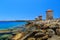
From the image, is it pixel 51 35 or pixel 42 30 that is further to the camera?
pixel 42 30

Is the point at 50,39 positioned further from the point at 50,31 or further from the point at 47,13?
the point at 47,13

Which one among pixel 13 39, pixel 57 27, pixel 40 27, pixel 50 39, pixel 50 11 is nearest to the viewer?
pixel 50 39

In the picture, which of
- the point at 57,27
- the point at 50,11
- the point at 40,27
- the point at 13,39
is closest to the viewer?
the point at 57,27

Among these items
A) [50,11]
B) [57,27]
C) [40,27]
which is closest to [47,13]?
[50,11]

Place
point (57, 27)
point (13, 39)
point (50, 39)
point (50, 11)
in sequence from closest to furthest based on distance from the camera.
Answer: point (50, 39), point (57, 27), point (13, 39), point (50, 11)

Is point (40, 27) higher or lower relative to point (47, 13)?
lower

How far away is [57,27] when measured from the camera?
23.3ft

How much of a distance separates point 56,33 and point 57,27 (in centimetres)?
27

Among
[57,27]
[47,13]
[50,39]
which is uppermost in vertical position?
[47,13]

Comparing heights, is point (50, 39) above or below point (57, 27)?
below

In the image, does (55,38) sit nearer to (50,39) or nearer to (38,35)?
(50,39)

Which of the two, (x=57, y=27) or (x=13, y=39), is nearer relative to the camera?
(x=57, y=27)

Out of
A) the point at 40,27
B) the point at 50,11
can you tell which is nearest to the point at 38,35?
the point at 40,27

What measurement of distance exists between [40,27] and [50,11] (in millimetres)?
2177
